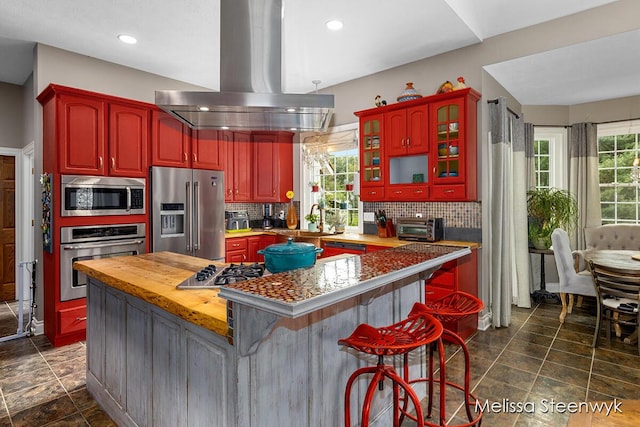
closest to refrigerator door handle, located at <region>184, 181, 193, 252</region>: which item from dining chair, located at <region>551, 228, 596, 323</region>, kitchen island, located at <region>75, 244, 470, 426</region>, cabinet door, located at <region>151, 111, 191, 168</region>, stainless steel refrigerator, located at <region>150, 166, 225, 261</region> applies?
stainless steel refrigerator, located at <region>150, 166, 225, 261</region>

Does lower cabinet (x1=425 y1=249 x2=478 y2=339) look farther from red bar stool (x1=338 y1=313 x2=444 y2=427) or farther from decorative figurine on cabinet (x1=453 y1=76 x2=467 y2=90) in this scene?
red bar stool (x1=338 y1=313 x2=444 y2=427)

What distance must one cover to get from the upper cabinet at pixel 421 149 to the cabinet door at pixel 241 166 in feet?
5.75

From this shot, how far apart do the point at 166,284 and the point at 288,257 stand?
0.62m

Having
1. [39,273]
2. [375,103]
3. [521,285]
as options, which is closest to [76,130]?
[39,273]

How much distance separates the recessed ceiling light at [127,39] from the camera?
3416 millimetres

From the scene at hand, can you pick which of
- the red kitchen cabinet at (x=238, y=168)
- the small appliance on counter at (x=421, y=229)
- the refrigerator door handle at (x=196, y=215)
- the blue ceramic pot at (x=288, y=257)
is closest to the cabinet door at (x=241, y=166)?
the red kitchen cabinet at (x=238, y=168)

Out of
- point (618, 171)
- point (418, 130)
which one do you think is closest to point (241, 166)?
point (418, 130)

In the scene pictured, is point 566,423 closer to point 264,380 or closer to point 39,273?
point 264,380

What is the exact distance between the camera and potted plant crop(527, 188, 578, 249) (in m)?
4.49

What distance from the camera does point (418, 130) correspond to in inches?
148

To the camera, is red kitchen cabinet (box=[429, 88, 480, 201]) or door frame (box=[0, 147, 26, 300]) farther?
door frame (box=[0, 147, 26, 300])

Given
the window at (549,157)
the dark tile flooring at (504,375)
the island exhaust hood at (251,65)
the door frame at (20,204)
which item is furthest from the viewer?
the window at (549,157)

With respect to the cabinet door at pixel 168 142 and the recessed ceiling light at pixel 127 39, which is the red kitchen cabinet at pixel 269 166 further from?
the recessed ceiling light at pixel 127 39

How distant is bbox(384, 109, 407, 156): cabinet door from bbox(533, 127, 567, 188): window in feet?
8.13
